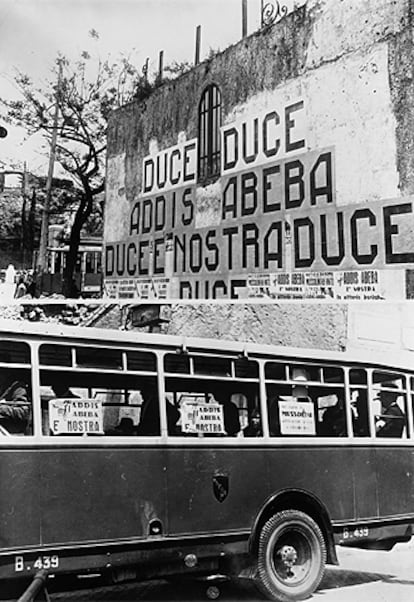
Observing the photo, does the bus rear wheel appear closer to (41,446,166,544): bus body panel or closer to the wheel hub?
the wheel hub

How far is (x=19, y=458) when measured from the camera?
3162 millimetres

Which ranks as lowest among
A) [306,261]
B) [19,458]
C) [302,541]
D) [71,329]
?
[302,541]

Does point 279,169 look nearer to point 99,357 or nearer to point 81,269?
point 81,269

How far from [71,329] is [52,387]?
312 millimetres

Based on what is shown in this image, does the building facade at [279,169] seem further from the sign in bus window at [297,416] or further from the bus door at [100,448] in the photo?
the bus door at [100,448]

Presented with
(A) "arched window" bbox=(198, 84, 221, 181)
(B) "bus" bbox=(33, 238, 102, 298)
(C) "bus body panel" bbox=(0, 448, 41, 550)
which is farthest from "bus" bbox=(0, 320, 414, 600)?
(A) "arched window" bbox=(198, 84, 221, 181)

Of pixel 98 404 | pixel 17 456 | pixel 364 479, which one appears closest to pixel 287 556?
pixel 364 479

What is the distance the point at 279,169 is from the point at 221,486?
1.95m

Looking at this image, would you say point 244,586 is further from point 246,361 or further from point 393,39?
point 393,39

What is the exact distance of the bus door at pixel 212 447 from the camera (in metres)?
3.63

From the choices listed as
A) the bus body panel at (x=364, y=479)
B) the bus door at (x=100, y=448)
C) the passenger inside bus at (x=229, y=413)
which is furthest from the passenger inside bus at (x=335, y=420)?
the bus door at (x=100, y=448)

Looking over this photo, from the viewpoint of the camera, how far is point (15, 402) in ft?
10.7

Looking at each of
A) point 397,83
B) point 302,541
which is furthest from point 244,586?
point 397,83

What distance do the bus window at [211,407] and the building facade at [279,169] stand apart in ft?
2.25
